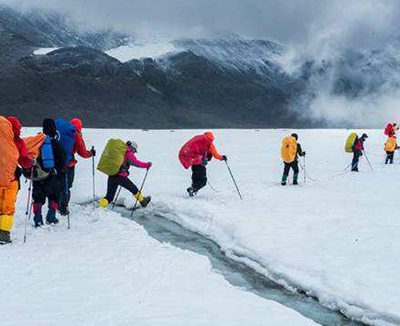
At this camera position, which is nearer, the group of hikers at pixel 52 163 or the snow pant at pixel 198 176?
the group of hikers at pixel 52 163

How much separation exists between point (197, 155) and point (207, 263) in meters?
6.38

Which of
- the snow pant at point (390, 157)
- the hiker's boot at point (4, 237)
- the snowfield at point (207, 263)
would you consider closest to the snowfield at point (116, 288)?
the snowfield at point (207, 263)

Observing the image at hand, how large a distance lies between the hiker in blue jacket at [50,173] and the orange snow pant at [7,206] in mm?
1090

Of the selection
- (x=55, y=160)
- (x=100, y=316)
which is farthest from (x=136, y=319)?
(x=55, y=160)

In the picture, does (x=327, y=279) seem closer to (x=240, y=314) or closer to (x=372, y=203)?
(x=240, y=314)

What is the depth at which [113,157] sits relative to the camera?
12.3m

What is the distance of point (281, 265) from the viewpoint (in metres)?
8.44

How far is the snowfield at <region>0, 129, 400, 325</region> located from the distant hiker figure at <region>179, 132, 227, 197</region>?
52 cm

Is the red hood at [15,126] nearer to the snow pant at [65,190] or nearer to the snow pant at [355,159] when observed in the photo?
the snow pant at [65,190]

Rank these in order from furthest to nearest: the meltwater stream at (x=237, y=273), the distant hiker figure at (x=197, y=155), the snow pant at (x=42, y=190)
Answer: the distant hiker figure at (x=197, y=155), the snow pant at (x=42, y=190), the meltwater stream at (x=237, y=273)

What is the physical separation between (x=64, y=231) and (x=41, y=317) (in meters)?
4.51

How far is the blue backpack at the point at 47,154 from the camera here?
10.2 meters

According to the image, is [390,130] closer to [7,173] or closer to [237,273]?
[237,273]

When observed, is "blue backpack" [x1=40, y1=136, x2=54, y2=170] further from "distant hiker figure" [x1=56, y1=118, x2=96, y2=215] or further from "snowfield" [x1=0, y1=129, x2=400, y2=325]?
"snowfield" [x1=0, y1=129, x2=400, y2=325]
